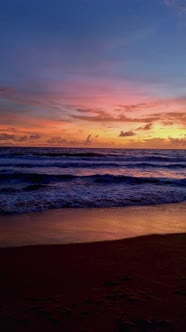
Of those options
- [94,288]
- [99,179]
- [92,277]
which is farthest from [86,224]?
[99,179]

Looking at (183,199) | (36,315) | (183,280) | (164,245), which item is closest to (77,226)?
(164,245)

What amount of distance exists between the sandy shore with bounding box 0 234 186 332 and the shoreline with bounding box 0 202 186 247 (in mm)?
630

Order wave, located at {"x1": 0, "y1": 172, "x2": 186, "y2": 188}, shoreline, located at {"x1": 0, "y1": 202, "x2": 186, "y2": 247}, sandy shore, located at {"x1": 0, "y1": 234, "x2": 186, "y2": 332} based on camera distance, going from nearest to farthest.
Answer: sandy shore, located at {"x1": 0, "y1": 234, "x2": 186, "y2": 332}, shoreline, located at {"x1": 0, "y1": 202, "x2": 186, "y2": 247}, wave, located at {"x1": 0, "y1": 172, "x2": 186, "y2": 188}

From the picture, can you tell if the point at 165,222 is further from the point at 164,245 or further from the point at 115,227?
the point at 164,245

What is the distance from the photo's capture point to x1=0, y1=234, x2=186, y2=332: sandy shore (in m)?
3.07

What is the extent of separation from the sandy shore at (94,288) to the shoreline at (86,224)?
0.63 meters

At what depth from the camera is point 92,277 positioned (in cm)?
416

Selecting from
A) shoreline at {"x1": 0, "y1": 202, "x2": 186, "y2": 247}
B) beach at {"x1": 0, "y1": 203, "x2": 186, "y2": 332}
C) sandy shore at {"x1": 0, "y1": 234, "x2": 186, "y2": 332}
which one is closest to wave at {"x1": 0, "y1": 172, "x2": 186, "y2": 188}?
shoreline at {"x1": 0, "y1": 202, "x2": 186, "y2": 247}

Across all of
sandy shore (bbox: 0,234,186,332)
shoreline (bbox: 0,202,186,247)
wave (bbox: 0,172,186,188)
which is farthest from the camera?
wave (bbox: 0,172,186,188)

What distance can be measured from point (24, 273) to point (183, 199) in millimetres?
8309

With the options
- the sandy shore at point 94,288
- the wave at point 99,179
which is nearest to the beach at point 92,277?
the sandy shore at point 94,288

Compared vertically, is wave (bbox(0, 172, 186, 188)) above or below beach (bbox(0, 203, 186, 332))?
above

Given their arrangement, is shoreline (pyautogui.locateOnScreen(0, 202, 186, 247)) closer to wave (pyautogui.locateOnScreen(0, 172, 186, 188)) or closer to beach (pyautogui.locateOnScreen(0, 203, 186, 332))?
beach (pyautogui.locateOnScreen(0, 203, 186, 332))

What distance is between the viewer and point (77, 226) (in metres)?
7.11
